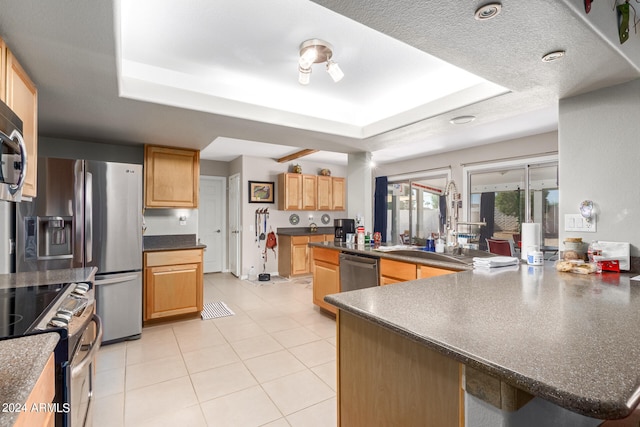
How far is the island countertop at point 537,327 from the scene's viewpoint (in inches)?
25.4

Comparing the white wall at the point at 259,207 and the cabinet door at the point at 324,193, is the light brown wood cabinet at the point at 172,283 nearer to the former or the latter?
the white wall at the point at 259,207

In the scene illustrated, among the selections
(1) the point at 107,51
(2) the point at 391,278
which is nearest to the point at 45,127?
(1) the point at 107,51

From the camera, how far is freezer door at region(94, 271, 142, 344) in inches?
115

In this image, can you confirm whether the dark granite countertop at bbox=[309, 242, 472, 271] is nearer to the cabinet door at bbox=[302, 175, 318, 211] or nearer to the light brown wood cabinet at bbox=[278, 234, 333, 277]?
the light brown wood cabinet at bbox=[278, 234, 333, 277]

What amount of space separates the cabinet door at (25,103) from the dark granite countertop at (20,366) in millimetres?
1274

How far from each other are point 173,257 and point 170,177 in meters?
0.99

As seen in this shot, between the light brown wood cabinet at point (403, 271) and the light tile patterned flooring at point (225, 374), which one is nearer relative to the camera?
the light tile patterned flooring at point (225, 374)

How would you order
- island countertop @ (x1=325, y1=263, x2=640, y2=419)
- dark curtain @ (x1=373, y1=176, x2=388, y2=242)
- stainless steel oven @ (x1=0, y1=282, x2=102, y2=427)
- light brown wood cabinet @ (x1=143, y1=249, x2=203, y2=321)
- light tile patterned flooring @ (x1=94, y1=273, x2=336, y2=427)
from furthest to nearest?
1. dark curtain @ (x1=373, y1=176, x2=388, y2=242)
2. light brown wood cabinet @ (x1=143, y1=249, x2=203, y2=321)
3. light tile patterned flooring @ (x1=94, y1=273, x2=336, y2=427)
4. stainless steel oven @ (x1=0, y1=282, x2=102, y2=427)
5. island countertop @ (x1=325, y1=263, x2=640, y2=419)

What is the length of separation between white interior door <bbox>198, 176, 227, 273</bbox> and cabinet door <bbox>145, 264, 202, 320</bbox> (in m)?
2.79

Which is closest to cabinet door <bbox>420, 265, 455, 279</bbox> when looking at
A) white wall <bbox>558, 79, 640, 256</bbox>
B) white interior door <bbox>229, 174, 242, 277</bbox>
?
white wall <bbox>558, 79, 640, 256</bbox>

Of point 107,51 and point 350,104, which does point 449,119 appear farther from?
point 107,51

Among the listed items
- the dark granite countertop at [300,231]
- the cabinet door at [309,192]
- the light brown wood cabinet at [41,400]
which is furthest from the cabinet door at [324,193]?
the light brown wood cabinet at [41,400]

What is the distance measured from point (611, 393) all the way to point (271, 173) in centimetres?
598

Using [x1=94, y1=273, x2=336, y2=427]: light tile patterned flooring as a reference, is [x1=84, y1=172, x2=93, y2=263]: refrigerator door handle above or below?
above
